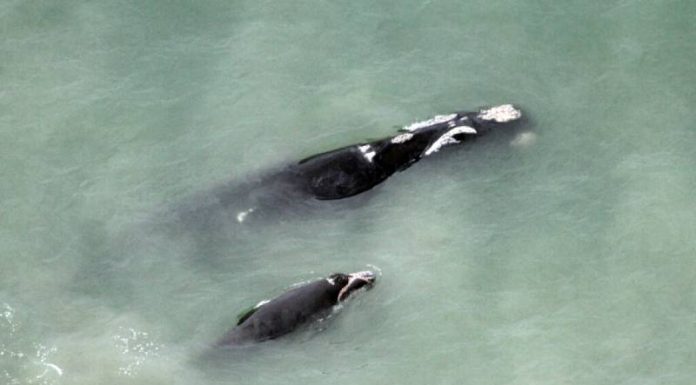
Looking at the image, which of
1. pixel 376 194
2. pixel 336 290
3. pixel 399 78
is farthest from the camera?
pixel 399 78

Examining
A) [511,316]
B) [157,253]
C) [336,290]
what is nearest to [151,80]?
[157,253]

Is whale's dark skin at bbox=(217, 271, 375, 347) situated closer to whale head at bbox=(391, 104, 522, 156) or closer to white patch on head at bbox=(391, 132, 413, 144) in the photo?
white patch on head at bbox=(391, 132, 413, 144)

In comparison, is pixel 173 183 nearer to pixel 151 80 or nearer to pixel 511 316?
pixel 151 80

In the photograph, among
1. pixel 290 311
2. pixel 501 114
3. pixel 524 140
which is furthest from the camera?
pixel 501 114

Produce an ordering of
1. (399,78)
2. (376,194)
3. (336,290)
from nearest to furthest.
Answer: (336,290)
(376,194)
(399,78)

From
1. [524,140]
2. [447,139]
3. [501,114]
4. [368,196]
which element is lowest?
[368,196]

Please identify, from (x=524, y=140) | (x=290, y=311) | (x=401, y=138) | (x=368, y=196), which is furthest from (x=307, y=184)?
(x=524, y=140)

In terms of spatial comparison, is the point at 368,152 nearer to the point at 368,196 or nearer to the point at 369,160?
the point at 369,160
